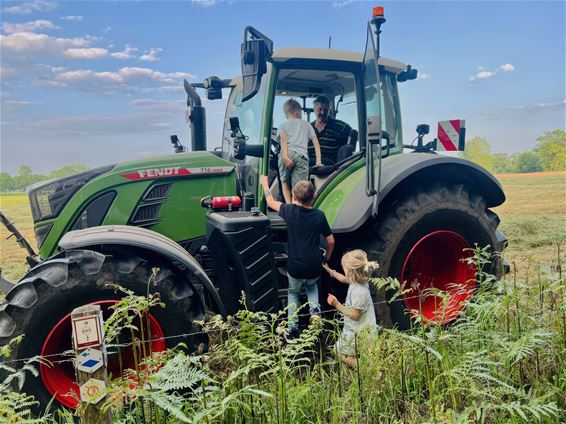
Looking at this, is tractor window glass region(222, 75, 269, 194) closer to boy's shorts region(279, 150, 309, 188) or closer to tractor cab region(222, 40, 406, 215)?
tractor cab region(222, 40, 406, 215)

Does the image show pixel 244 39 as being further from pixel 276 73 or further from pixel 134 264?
pixel 134 264

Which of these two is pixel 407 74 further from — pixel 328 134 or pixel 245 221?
pixel 245 221

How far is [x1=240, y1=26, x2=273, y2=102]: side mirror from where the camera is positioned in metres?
3.03

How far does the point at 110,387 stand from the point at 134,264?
123 cm

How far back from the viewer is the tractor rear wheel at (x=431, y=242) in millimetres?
3578

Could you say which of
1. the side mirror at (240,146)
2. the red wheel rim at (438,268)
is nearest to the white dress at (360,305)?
the red wheel rim at (438,268)

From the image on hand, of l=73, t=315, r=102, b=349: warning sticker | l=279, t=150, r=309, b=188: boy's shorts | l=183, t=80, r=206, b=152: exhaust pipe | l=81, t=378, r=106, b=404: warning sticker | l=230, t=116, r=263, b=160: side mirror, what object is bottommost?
l=81, t=378, r=106, b=404: warning sticker

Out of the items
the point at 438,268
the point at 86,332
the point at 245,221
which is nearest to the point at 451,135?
the point at 438,268

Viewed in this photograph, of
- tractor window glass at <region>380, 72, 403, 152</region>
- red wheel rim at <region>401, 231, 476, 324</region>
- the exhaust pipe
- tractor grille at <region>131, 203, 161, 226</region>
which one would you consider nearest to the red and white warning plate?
tractor window glass at <region>380, 72, 403, 152</region>

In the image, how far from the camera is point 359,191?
3.67 metres

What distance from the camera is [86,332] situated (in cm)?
169

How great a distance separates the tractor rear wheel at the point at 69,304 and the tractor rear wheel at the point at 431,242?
164cm

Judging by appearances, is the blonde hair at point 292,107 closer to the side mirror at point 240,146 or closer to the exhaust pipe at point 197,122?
the side mirror at point 240,146

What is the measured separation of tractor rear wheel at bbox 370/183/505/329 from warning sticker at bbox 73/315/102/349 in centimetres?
238
